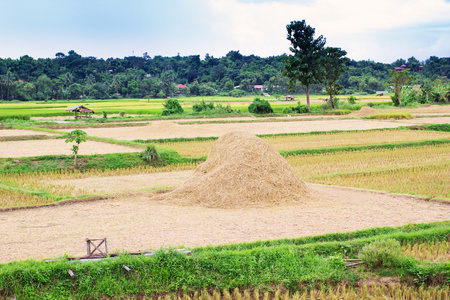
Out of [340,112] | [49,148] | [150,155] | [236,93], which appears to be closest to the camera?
[150,155]

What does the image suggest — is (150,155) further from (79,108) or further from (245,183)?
(79,108)

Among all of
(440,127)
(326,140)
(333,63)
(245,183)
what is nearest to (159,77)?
(333,63)

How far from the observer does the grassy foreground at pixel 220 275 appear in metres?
5.39

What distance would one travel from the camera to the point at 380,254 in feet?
19.9

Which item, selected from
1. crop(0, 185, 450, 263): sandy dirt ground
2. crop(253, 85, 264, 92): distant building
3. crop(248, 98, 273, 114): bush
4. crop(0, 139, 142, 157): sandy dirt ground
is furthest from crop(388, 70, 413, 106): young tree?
crop(0, 185, 450, 263): sandy dirt ground

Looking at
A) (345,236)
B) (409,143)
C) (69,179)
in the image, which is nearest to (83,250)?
(345,236)

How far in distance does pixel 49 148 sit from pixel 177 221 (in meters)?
11.1

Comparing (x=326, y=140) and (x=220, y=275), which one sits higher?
(x=326, y=140)

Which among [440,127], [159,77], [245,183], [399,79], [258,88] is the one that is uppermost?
[159,77]

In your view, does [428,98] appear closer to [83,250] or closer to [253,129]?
[253,129]

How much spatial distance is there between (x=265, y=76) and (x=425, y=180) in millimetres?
73168

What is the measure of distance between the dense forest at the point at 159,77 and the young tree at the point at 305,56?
728 inches

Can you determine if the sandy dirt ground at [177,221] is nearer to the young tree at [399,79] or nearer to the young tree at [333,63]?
the young tree at [333,63]

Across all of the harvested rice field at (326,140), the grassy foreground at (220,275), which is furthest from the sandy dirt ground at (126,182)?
the grassy foreground at (220,275)
